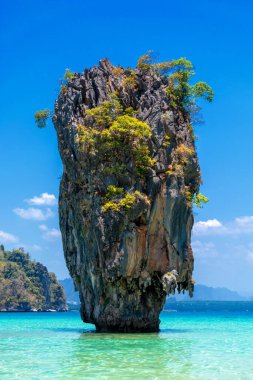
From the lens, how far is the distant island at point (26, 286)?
12427cm

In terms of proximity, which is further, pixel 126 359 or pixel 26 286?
pixel 26 286

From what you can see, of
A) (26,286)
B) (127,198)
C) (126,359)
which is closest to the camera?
(126,359)

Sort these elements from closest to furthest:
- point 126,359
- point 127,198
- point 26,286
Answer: point 126,359
point 127,198
point 26,286

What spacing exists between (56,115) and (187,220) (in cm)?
889

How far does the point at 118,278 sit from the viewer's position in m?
25.5

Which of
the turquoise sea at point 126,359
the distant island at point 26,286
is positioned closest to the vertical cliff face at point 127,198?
the turquoise sea at point 126,359

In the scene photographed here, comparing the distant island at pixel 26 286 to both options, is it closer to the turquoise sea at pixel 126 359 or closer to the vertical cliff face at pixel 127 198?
the vertical cliff face at pixel 127 198

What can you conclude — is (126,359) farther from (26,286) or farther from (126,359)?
(26,286)

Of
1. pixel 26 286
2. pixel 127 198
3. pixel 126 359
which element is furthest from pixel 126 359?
pixel 26 286

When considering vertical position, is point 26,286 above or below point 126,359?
above

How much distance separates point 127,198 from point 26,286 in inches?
4432

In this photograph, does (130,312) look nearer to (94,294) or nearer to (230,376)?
(94,294)

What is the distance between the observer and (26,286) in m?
133

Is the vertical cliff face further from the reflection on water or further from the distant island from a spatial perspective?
the distant island
